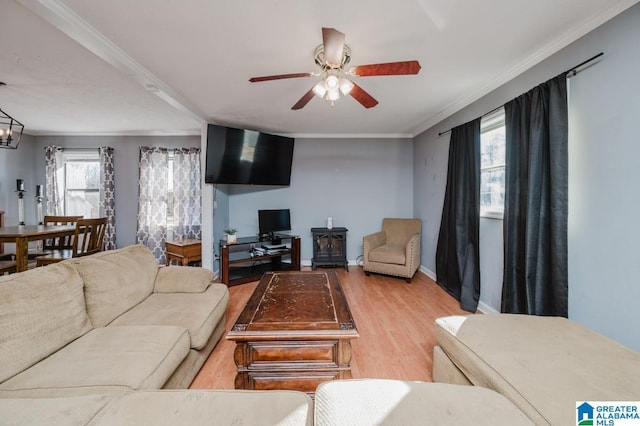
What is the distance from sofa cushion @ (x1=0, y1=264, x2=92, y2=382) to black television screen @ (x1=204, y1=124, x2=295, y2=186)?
2.33 m

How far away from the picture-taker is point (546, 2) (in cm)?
152

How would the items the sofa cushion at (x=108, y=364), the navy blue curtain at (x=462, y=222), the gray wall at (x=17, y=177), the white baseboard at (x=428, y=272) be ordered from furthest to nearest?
the gray wall at (x=17, y=177) < the white baseboard at (x=428, y=272) < the navy blue curtain at (x=462, y=222) < the sofa cushion at (x=108, y=364)

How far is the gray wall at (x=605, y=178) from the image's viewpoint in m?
1.51

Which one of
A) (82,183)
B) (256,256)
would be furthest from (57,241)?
(256,256)

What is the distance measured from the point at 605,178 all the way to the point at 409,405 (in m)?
1.94

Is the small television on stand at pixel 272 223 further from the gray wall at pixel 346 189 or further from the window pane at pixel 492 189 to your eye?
the window pane at pixel 492 189

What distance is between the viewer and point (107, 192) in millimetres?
4492

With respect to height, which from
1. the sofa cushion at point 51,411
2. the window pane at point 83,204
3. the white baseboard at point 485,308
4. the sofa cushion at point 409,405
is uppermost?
the window pane at point 83,204

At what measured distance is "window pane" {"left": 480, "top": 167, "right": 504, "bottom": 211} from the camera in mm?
2662

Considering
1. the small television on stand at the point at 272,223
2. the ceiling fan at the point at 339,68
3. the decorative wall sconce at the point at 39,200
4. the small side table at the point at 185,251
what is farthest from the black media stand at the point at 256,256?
the decorative wall sconce at the point at 39,200

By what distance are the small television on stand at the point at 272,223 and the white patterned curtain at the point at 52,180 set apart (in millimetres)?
3717

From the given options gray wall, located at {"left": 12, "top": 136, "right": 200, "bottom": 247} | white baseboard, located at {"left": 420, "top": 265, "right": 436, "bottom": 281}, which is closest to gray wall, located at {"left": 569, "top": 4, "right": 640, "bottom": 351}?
white baseboard, located at {"left": 420, "top": 265, "right": 436, "bottom": 281}

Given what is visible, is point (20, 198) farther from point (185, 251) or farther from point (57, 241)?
point (185, 251)

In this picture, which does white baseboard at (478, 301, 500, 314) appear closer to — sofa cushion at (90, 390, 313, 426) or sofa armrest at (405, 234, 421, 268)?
sofa armrest at (405, 234, 421, 268)
